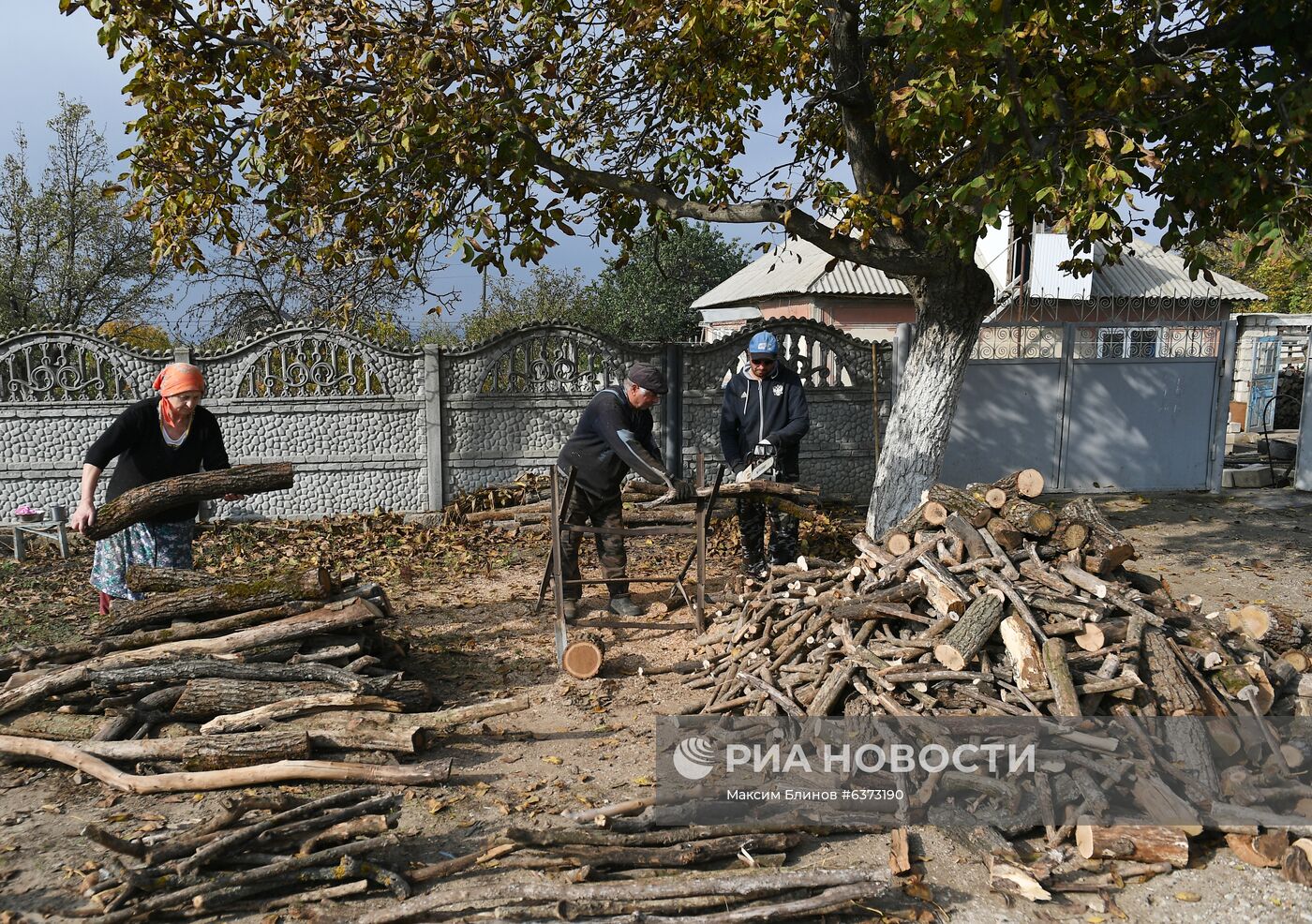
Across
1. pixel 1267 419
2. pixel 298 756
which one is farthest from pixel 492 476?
pixel 1267 419

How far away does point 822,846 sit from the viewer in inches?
155

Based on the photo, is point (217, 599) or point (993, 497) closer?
point (217, 599)

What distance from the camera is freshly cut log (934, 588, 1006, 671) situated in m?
4.61

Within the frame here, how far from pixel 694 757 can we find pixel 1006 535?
2239 millimetres

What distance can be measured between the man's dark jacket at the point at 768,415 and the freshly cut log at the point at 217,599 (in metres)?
3.48

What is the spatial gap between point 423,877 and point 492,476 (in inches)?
273

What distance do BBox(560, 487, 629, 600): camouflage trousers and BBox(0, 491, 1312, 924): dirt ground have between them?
46 centimetres

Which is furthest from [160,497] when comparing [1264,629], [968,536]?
[1264,629]

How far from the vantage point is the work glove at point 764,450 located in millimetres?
7422

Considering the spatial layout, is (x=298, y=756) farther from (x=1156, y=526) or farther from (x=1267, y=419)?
(x=1267, y=419)

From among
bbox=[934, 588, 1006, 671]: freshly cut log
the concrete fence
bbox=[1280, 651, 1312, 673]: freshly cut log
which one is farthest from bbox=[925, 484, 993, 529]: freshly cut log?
the concrete fence

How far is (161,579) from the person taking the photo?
5395 mm

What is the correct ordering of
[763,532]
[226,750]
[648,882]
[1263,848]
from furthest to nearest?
1. [763,532]
2. [226,750]
3. [1263,848]
4. [648,882]

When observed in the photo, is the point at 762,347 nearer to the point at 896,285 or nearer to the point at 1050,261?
the point at 896,285
